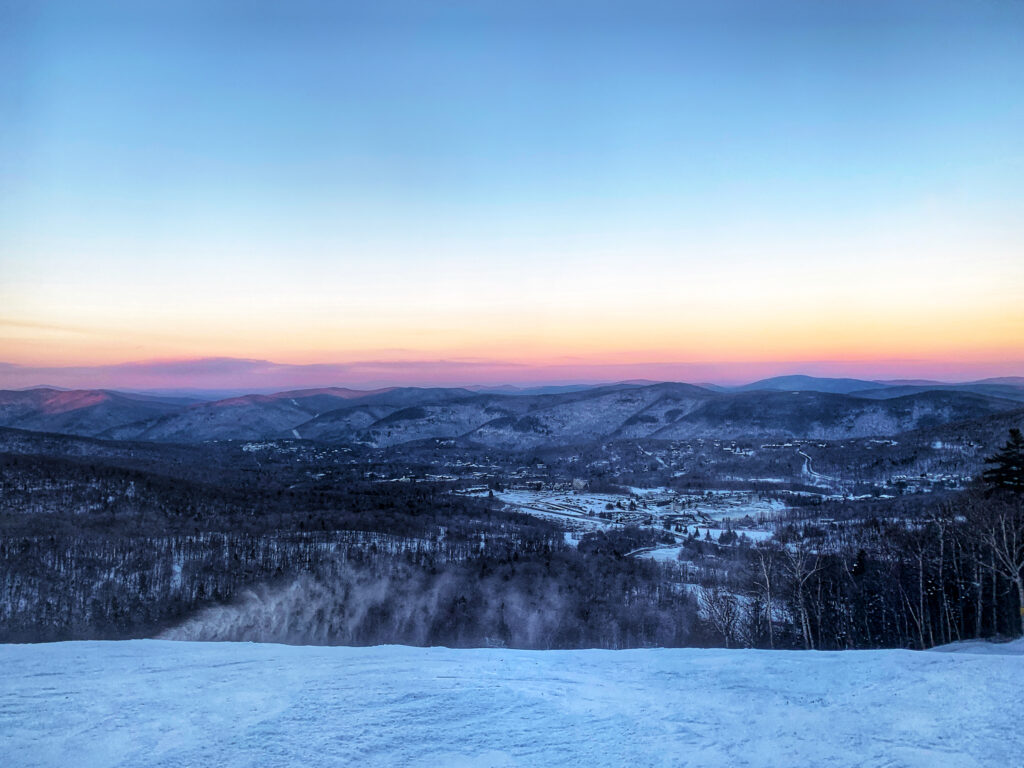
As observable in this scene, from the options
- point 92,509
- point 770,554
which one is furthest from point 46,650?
point 92,509

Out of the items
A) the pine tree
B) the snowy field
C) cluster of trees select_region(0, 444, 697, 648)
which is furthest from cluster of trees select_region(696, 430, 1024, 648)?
the snowy field

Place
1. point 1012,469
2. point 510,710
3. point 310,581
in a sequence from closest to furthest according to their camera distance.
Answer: point 510,710 → point 1012,469 → point 310,581

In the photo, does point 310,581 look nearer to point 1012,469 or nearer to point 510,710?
point 510,710

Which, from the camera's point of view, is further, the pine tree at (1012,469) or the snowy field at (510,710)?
the pine tree at (1012,469)

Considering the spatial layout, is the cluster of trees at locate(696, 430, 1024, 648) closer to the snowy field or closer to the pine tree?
the pine tree

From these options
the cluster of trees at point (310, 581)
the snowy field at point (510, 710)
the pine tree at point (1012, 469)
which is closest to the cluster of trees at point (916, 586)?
the pine tree at point (1012, 469)

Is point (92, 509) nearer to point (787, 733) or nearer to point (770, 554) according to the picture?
point (770, 554)

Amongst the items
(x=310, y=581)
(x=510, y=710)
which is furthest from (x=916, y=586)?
(x=310, y=581)

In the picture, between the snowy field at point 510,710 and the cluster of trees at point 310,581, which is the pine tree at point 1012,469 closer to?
the cluster of trees at point 310,581
